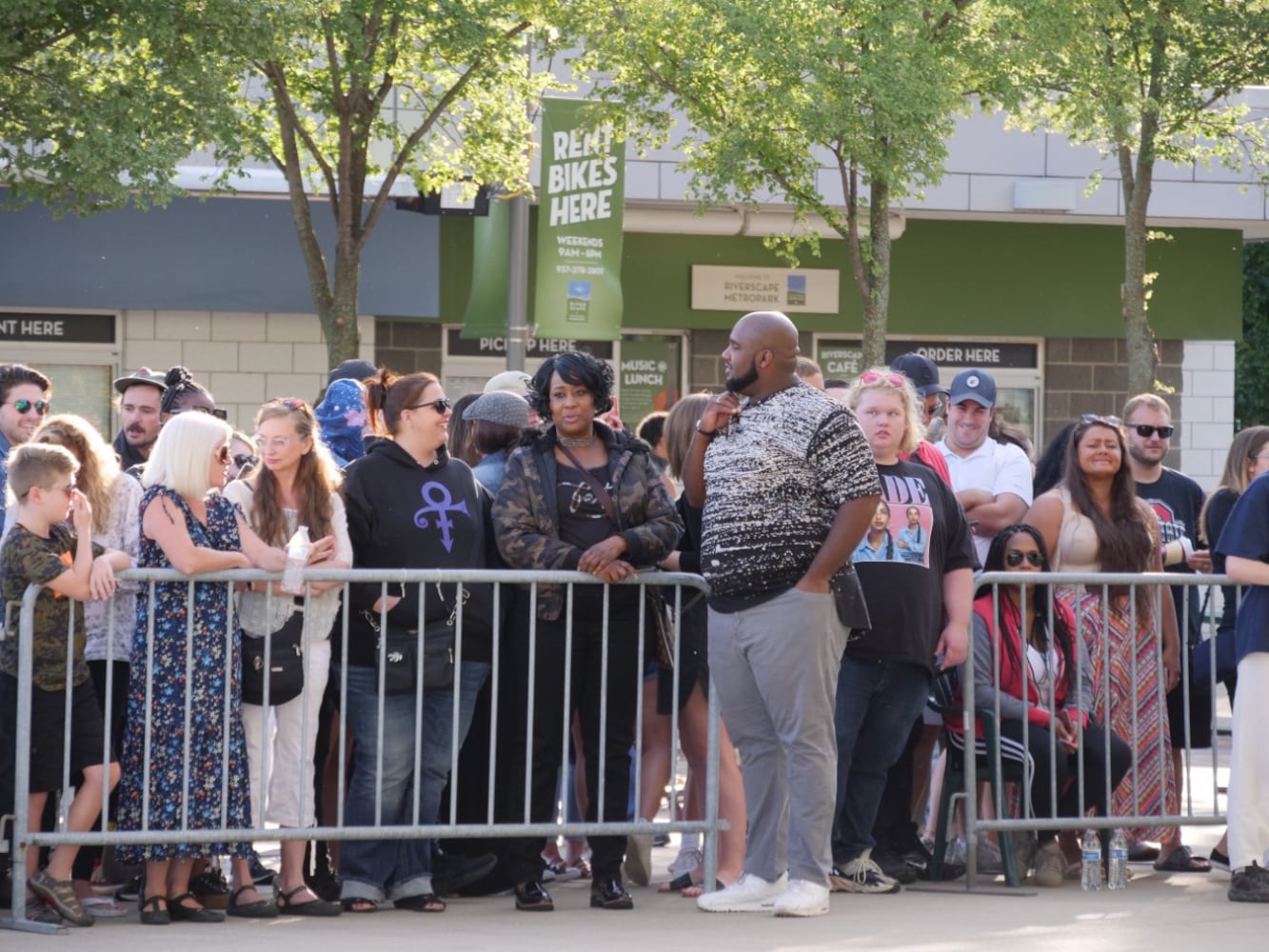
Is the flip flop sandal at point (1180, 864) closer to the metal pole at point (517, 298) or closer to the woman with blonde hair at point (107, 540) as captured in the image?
the woman with blonde hair at point (107, 540)

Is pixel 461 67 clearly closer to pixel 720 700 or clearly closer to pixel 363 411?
pixel 363 411

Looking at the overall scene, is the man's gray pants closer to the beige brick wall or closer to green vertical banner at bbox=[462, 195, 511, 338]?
green vertical banner at bbox=[462, 195, 511, 338]

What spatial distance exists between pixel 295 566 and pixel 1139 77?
39.3 feet

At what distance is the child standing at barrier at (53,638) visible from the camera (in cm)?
656

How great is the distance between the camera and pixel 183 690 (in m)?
6.64

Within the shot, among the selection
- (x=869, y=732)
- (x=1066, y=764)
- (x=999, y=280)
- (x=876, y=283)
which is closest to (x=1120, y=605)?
(x=1066, y=764)

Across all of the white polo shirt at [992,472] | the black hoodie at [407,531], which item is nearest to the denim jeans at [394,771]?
the black hoodie at [407,531]

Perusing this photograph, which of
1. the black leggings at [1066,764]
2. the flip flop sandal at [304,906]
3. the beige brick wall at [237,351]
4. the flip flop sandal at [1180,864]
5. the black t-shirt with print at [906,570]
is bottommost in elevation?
the flip flop sandal at [1180,864]

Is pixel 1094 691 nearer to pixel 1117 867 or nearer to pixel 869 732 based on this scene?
pixel 1117 867

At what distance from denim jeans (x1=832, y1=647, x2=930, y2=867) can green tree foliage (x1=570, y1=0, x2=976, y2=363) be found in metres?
8.48

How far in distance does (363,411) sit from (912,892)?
Result: 296cm

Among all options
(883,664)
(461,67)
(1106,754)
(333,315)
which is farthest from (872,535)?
(461,67)

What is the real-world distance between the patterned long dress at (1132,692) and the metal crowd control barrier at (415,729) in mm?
1672

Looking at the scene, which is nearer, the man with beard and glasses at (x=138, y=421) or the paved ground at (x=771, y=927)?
the paved ground at (x=771, y=927)
